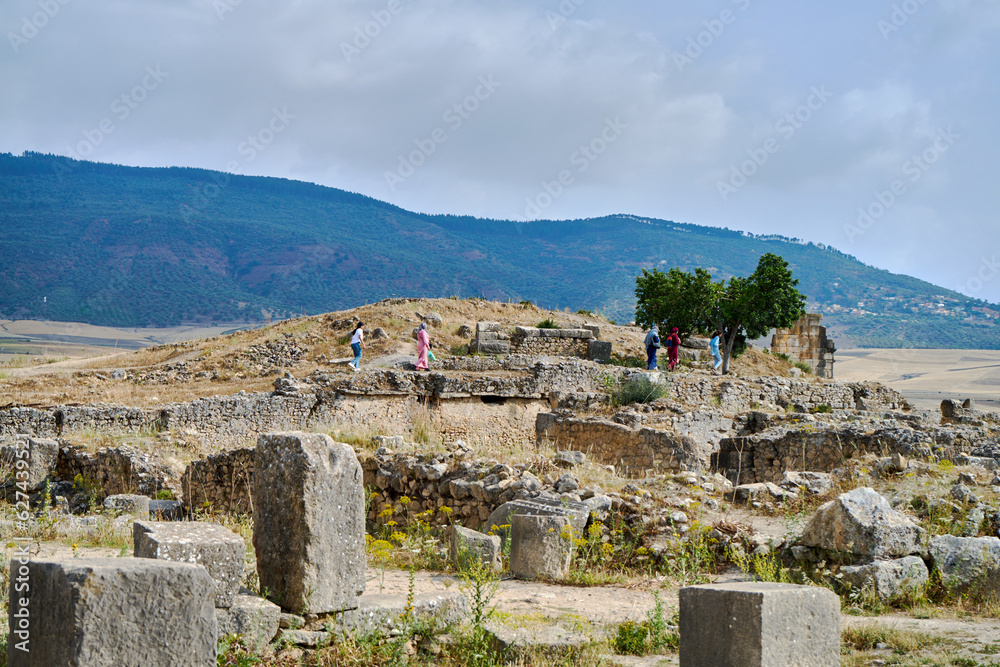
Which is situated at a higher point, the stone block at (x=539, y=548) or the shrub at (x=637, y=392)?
the shrub at (x=637, y=392)

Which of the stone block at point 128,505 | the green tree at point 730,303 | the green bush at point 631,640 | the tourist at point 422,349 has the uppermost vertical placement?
the green tree at point 730,303

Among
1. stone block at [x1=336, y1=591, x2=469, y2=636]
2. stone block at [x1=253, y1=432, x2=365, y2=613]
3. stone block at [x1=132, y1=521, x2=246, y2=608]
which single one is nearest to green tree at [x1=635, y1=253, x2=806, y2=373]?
stone block at [x1=336, y1=591, x2=469, y2=636]

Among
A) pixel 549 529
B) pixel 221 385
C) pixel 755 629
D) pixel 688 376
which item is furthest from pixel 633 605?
pixel 221 385

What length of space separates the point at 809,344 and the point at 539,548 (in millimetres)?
27518

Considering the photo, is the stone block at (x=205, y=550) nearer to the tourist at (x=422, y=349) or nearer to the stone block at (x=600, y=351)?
the tourist at (x=422, y=349)

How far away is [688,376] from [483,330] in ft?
21.2

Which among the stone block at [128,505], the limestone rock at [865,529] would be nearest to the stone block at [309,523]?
the limestone rock at [865,529]

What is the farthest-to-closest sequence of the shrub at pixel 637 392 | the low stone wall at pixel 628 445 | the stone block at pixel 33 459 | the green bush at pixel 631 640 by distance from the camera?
the shrub at pixel 637 392 < the low stone wall at pixel 628 445 < the stone block at pixel 33 459 < the green bush at pixel 631 640

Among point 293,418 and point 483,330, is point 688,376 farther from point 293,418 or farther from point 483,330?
point 293,418

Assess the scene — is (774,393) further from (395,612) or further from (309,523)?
(309,523)

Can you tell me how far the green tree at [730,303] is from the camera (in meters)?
26.1

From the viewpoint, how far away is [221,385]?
19953mm

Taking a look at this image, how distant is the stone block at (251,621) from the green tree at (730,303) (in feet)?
76.1

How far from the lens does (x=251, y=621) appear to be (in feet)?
15.1
